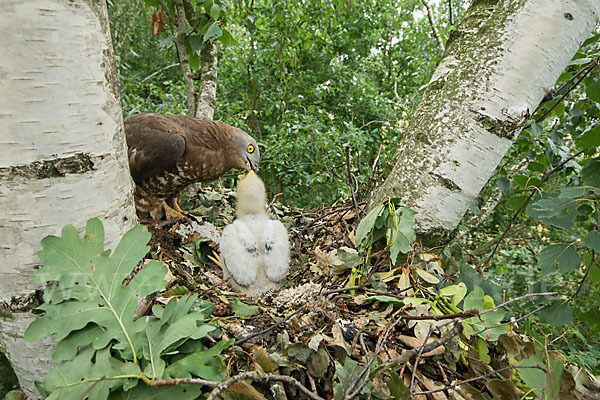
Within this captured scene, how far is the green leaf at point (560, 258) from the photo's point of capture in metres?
1.13

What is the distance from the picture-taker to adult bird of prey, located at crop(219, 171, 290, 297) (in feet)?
5.74

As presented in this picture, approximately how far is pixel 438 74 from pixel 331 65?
437cm

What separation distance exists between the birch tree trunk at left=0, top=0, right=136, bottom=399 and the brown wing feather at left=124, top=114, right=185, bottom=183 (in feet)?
4.83

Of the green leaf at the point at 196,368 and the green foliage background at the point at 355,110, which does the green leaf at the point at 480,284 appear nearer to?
the green foliage background at the point at 355,110

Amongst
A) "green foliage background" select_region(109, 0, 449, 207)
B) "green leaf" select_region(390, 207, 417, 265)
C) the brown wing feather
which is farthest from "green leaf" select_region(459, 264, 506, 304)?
the brown wing feather

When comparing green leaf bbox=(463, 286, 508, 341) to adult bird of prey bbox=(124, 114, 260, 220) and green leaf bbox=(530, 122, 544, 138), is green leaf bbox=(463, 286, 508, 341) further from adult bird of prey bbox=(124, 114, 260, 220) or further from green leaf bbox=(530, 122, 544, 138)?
adult bird of prey bbox=(124, 114, 260, 220)

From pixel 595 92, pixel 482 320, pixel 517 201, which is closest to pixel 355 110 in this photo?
pixel 517 201

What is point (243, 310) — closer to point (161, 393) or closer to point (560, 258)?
point (161, 393)

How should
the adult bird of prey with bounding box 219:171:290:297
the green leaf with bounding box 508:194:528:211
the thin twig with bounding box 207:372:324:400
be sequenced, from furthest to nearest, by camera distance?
1. the adult bird of prey with bounding box 219:171:290:297
2. the green leaf with bounding box 508:194:528:211
3. the thin twig with bounding box 207:372:324:400

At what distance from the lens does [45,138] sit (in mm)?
732

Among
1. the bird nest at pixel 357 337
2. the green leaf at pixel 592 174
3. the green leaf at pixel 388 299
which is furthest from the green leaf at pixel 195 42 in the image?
the green leaf at pixel 592 174

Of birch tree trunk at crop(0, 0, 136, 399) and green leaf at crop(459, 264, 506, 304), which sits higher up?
birch tree trunk at crop(0, 0, 136, 399)

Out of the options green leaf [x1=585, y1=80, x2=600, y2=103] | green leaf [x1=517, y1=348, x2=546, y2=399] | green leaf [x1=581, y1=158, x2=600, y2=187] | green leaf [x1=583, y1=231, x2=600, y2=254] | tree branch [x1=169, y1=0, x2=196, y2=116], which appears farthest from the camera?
tree branch [x1=169, y1=0, x2=196, y2=116]

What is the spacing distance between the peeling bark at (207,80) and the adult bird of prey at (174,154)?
0.25m
